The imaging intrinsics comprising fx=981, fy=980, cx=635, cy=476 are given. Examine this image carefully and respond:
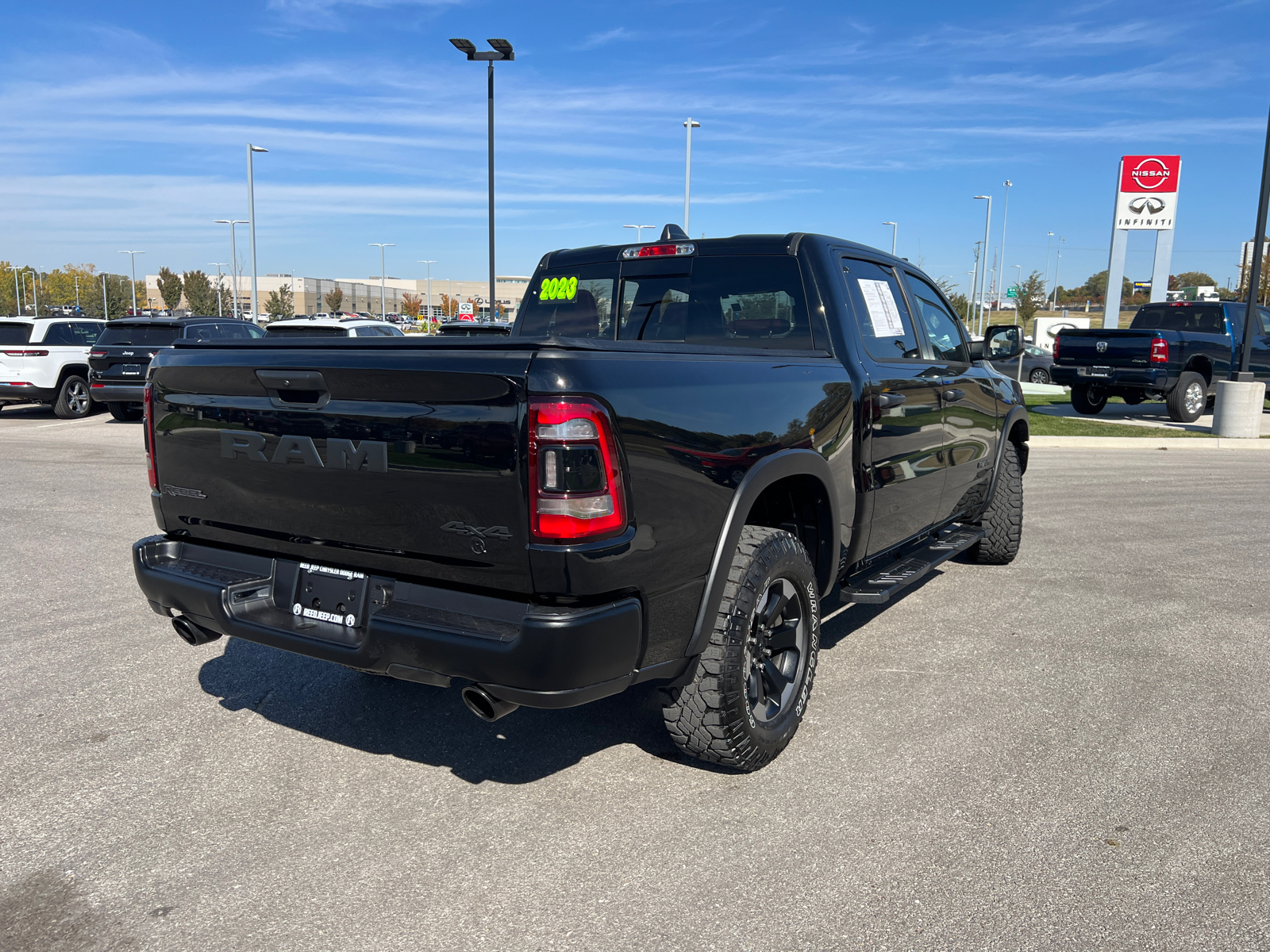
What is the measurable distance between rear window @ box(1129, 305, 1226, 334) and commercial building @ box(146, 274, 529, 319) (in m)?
98.3

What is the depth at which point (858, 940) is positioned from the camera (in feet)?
8.50

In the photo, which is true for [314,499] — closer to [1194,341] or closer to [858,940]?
[858,940]

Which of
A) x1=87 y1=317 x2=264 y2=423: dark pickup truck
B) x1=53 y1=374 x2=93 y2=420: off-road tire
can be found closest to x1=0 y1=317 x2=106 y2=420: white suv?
x1=53 y1=374 x2=93 y2=420: off-road tire

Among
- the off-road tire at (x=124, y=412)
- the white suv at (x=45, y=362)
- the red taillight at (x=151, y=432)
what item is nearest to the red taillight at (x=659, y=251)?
the red taillight at (x=151, y=432)

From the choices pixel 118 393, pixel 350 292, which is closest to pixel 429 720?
pixel 118 393

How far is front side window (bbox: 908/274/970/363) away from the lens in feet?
17.5

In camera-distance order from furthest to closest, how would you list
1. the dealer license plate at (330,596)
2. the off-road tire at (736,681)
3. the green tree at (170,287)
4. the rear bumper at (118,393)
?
the green tree at (170,287)
the rear bumper at (118,393)
the off-road tire at (736,681)
the dealer license plate at (330,596)

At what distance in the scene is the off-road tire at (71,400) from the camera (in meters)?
16.8

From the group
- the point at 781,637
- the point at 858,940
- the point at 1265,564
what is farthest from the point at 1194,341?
the point at 858,940

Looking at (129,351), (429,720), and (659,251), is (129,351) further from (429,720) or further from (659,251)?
(429,720)

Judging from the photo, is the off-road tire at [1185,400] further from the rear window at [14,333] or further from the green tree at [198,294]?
the green tree at [198,294]

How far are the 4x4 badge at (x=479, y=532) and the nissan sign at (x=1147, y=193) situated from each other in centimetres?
2888

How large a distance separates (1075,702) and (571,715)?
7.24 ft

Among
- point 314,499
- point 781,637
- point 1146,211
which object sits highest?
point 1146,211
